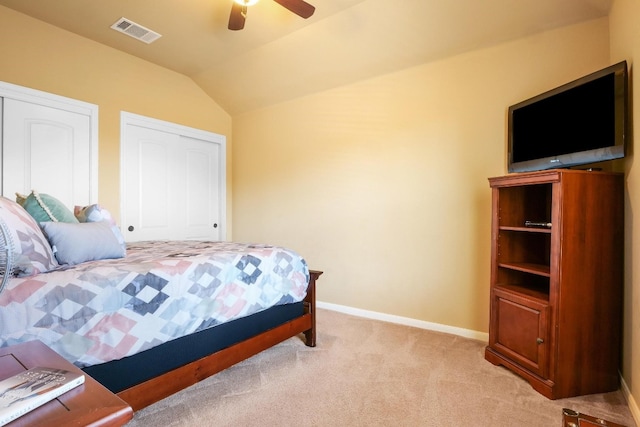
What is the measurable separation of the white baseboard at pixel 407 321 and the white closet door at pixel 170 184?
1.94 meters

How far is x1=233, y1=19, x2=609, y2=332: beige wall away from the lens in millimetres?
2564

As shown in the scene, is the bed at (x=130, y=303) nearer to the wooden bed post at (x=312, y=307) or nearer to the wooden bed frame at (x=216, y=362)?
the wooden bed frame at (x=216, y=362)

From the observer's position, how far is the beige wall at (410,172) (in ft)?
8.41

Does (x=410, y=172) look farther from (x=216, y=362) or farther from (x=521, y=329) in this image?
(x=216, y=362)

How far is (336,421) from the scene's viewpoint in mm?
1604

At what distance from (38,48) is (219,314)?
3.02 m

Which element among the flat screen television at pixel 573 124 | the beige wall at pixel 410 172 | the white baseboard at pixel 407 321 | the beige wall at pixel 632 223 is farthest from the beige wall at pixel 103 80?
the beige wall at pixel 632 223

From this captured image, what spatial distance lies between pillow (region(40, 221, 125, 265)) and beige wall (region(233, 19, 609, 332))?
2.17m

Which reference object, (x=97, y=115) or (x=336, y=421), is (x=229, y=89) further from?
(x=336, y=421)

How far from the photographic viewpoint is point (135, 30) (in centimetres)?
305

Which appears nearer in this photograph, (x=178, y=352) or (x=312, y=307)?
(x=178, y=352)

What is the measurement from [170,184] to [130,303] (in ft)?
8.94

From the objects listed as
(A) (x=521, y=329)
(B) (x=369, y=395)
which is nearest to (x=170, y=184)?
(B) (x=369, y=395)

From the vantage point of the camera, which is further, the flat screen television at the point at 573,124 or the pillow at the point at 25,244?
the flat screen television at the point at 573,124
